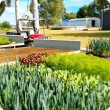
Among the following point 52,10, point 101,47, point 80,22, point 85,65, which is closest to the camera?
point 85,65

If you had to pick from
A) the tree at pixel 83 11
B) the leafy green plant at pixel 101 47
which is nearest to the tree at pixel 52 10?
the tree at pixel 83 11

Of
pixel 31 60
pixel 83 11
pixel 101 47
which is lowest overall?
pixel 31 60

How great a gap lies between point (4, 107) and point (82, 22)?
6958 cm

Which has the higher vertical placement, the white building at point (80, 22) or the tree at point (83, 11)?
the tree at point (83, 11)

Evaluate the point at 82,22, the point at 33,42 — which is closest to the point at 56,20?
the point at 82,22

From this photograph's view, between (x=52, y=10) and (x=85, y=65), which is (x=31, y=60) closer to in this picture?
(x=85, y=65)

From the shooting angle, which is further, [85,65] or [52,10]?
[52,10]

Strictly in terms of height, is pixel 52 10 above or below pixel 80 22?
above

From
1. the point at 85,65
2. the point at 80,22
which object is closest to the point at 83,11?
the point at 80,22

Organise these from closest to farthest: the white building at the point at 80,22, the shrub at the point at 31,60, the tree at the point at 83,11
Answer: the shrub at the point at 31,60, the white building at the point at 80,22, the tree at the point at 83,11

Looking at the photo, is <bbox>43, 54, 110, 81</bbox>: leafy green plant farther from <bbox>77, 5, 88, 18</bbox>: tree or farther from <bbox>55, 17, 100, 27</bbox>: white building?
<bbox>77, 5, 88, 18</bbox>: tree

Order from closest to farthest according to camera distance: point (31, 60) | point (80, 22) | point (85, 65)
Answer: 1. point (85, 65)
2. point (31, 60)
3. point (80, 22)

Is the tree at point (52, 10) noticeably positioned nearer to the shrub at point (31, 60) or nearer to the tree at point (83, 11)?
the tree at point (83, 11)

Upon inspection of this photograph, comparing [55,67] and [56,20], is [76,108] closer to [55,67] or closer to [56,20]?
[55,67]
